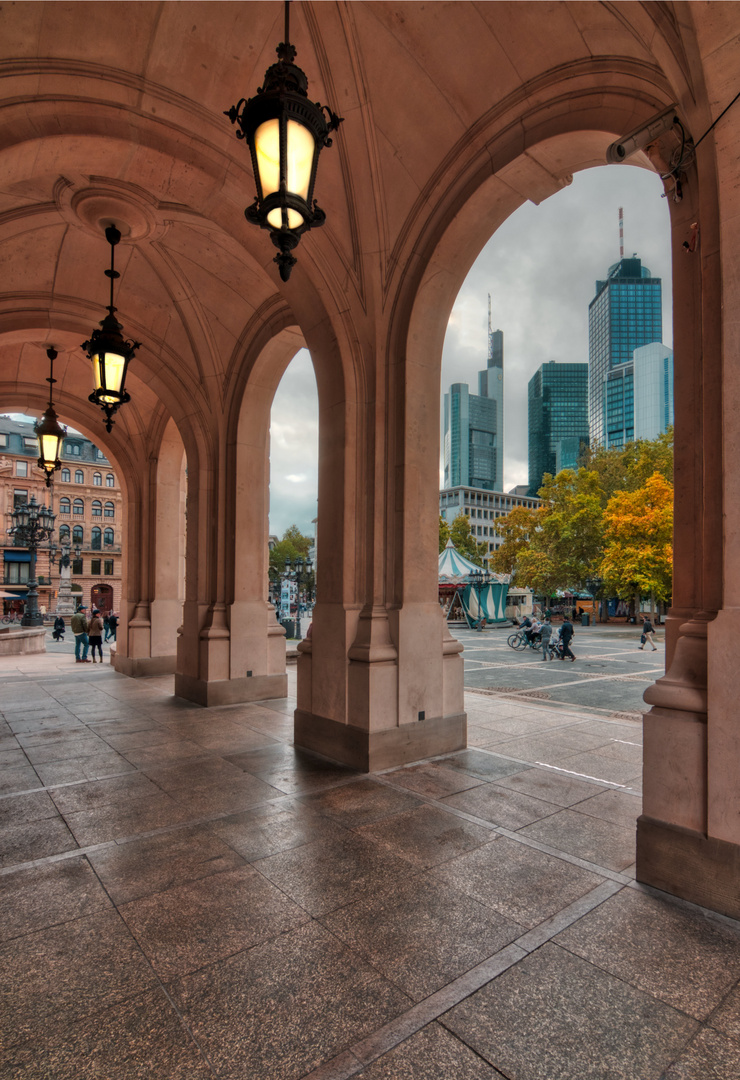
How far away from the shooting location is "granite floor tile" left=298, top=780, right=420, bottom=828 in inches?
187

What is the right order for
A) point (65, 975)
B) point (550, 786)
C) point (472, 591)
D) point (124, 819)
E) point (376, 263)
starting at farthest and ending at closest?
point (472, 591)
point (376, 263)
point (550, 786)
point (124, 819)
point (65, 975)

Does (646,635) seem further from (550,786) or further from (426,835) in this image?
(426,835)

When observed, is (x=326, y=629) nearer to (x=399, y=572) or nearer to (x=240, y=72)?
(x=399, y=572)

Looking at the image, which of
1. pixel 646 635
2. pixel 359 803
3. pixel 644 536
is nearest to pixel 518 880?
pixel 359 803

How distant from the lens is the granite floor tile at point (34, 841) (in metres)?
4.11

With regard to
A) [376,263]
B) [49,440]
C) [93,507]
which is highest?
[93,507]

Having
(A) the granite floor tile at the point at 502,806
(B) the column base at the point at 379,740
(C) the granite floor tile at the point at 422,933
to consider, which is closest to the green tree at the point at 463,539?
(B) the column base at the point at 379,740

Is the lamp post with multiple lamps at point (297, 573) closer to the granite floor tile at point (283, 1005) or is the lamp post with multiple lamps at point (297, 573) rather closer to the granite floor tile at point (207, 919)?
the granite floor tile at point (207, 919)

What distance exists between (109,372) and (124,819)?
206 inches

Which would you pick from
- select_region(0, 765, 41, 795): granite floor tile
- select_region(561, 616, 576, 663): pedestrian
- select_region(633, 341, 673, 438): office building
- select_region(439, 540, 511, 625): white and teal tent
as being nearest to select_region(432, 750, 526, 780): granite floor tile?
select_region(0, 765, 41, 795): granite floor tile

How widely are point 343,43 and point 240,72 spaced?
102cm

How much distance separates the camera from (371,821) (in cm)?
466

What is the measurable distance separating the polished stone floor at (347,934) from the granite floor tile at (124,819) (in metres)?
0.03

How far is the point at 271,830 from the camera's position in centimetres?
450
